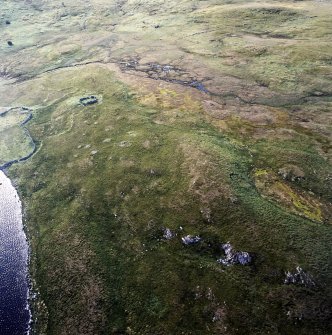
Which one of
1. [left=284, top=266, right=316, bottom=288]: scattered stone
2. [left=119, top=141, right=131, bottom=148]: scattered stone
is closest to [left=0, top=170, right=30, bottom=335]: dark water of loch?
[left=119, top=141, right=131, bottom=148]: scattered stone

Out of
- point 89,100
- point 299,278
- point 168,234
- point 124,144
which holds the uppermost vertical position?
point 299,278

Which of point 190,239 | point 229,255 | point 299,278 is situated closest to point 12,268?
point 190,239

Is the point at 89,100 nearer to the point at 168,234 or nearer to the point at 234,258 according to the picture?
the point at 168,234

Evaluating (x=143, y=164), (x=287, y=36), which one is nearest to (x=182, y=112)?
(x=143, y=164)

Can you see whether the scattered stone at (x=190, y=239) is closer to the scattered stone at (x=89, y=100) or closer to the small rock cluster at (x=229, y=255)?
the small rock cluster at (x=229, y=255)

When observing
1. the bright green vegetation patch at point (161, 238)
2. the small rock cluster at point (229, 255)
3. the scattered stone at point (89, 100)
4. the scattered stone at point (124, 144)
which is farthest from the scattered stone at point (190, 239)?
the scattered stone at point (89, 100)
